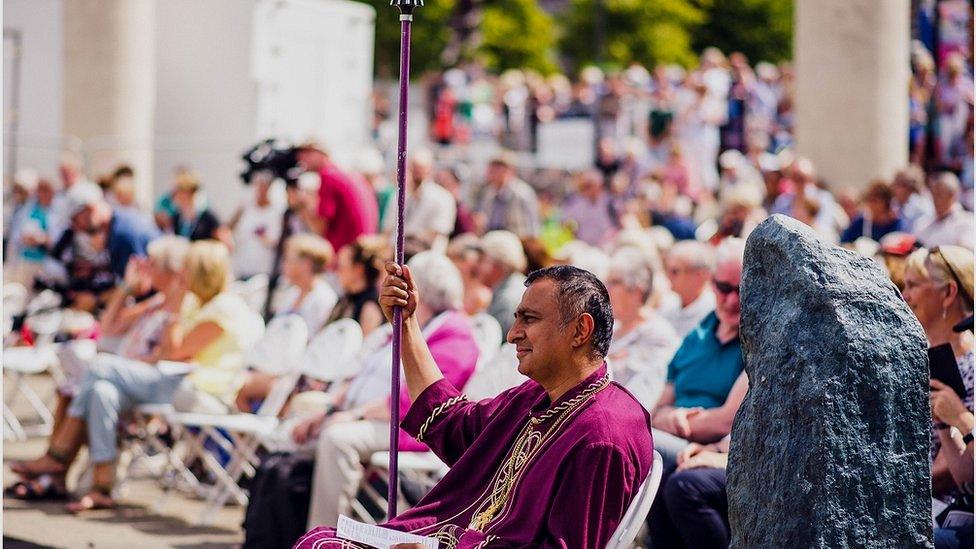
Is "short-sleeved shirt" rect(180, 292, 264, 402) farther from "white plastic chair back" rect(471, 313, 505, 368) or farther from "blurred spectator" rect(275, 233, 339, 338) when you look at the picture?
"white plastic chair back" rect(471, 313, 505, 368)

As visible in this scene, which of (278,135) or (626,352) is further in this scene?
(278,135)

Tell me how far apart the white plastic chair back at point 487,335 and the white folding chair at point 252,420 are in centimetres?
99

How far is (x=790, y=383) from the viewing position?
13.3 ft

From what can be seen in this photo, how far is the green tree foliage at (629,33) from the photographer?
167ft

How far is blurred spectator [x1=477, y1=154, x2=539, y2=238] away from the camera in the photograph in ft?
43.8

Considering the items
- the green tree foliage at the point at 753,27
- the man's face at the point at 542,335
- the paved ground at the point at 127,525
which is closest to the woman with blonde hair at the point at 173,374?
the paved ground at the point at 127,525

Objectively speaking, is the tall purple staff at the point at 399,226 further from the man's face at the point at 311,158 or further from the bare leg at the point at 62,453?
the man's face at the point at 311,158

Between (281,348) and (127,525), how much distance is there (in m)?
1.25

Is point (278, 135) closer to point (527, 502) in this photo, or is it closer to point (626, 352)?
point (626, 352)


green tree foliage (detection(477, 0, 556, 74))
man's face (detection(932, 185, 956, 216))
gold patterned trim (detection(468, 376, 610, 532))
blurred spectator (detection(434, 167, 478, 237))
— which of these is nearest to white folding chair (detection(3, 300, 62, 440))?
blurred spectator (detection(434, 167, 478, 237))

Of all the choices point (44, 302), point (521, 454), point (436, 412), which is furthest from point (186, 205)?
point (521, 454)

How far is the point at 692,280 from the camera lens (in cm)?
793

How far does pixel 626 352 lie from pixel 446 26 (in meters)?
42.0

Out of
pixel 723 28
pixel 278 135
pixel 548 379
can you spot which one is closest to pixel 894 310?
pixel 548 379
